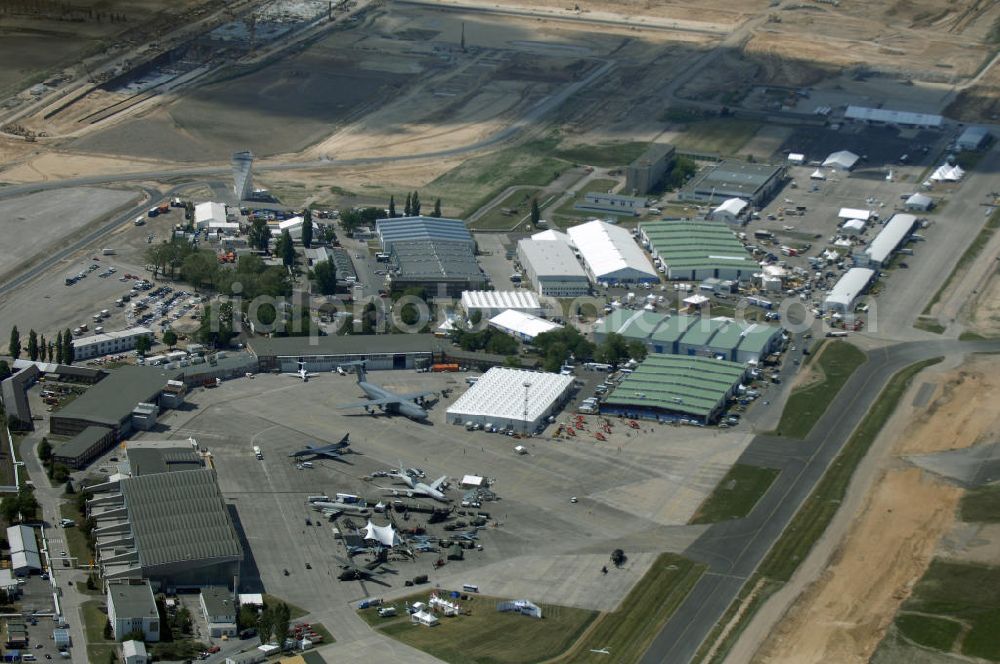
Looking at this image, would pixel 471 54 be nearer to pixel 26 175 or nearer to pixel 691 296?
pixel 26 175

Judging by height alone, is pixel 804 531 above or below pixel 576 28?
below

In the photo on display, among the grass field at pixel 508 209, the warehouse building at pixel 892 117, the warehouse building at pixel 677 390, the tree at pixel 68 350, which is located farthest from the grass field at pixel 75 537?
the warehouse building at pixel 892 117

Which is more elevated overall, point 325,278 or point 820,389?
point 325,278

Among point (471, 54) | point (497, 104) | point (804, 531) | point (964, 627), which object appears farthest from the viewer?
point (471, 54)

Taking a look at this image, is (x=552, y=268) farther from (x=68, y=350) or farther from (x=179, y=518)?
(x=179, y=518)

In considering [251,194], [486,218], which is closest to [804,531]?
[486,218]

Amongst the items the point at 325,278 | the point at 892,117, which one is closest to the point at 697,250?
the point at 325,278
